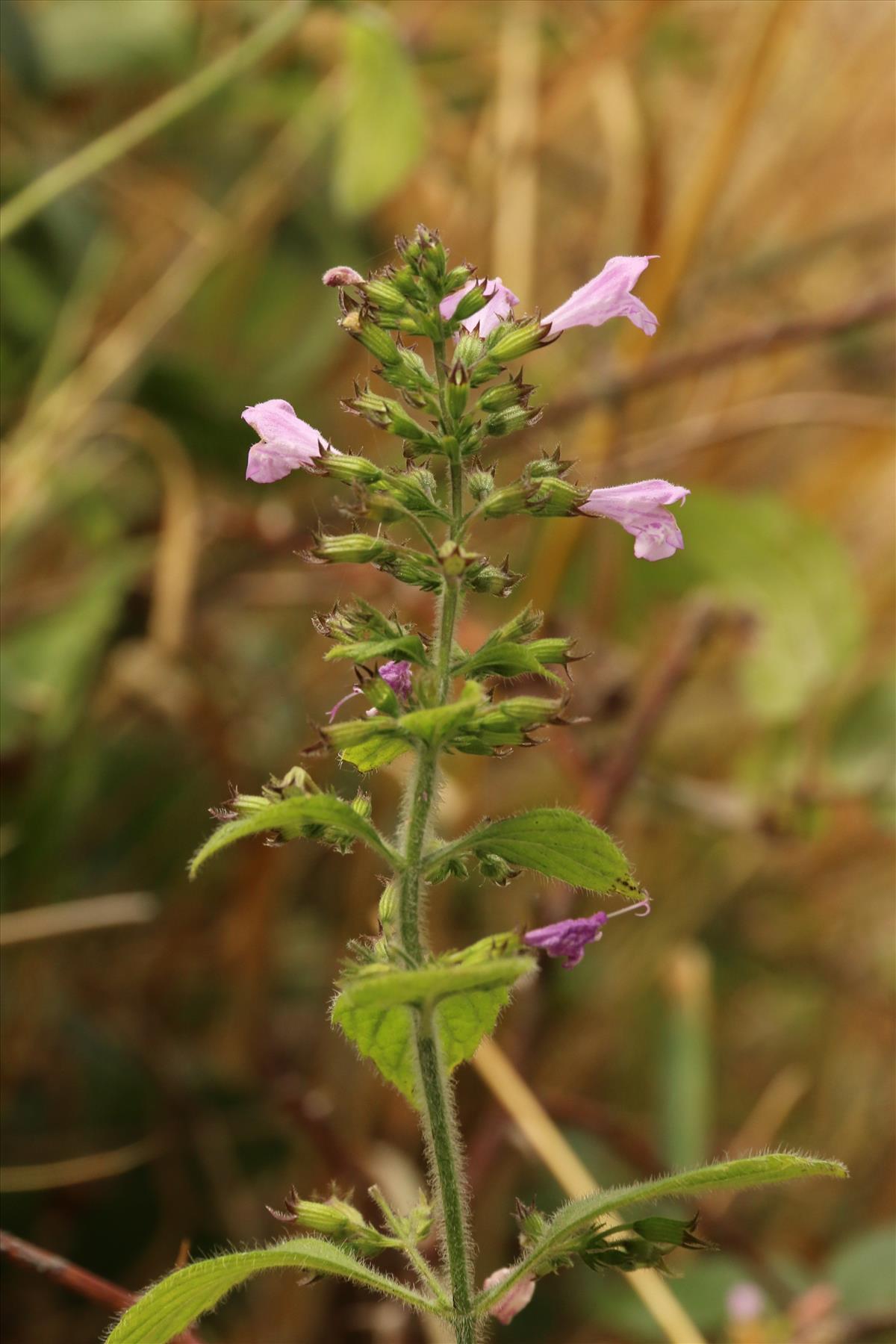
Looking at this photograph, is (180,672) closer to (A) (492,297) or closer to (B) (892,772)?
(B) (892,772)

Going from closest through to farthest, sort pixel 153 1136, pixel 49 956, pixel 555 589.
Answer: pixel 153 1136
pixel 49 956
pixel 555 589

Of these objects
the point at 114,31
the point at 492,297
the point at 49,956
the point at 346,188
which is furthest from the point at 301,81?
the point at 492,297

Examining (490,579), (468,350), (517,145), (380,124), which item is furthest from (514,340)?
(517,145)

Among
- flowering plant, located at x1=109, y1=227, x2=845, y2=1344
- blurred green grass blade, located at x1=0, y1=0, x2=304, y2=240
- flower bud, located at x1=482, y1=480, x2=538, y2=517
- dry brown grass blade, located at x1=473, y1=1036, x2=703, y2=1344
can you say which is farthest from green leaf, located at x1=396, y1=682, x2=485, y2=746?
blurred green grass blade, located at x1=0, y1=0, x2=304, y2=240

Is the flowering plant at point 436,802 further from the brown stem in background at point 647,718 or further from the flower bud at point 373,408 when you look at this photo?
the brown stem in background at point 647,718

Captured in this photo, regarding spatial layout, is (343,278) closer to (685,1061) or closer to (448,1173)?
(448,1173)

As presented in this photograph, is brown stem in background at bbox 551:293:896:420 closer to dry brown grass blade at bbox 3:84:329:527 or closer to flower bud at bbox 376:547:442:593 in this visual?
dry brown grass blade at bbox 3:84:329:527
